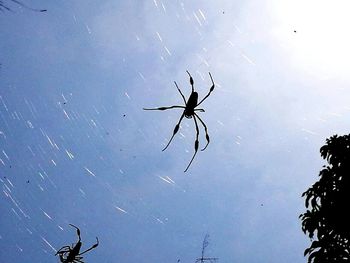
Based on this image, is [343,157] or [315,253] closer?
[315,253]

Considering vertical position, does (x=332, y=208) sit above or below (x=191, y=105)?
below

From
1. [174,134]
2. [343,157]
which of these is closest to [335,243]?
[343,157]

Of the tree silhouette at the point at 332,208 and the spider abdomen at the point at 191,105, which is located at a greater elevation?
the spider abdomen at the point at 191,105

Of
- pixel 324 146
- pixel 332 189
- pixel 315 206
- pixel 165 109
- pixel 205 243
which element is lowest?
pixel 205 243

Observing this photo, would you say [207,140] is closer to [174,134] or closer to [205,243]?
[174,134]

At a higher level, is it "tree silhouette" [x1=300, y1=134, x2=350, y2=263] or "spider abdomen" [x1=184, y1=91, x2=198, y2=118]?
"spider abdomen" [x1=184, y1=91, x2=198, y2=118]

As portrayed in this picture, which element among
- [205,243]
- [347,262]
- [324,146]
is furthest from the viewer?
[205,243]

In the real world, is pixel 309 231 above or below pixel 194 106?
below

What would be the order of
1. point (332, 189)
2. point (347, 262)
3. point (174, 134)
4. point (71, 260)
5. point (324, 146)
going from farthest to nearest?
point (71, 260) → point (324, 146) → point (332, 189) → point (347, 262) → point (174, 134)
